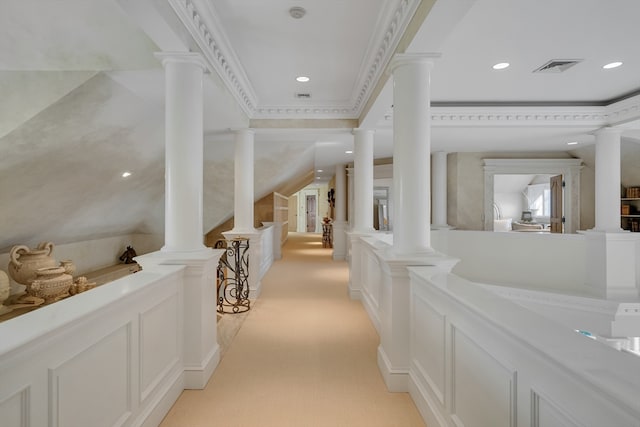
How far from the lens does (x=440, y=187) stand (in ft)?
26.7

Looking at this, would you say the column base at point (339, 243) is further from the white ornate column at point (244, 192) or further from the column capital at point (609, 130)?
the column capital at point (609, 130)

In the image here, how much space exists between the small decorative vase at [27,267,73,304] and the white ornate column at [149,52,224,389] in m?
3.62

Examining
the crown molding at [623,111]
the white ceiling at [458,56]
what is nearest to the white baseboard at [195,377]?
the white ceiling at [458,56]

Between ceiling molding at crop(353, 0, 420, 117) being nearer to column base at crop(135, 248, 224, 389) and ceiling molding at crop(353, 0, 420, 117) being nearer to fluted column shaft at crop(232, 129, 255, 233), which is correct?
fluted column shaft at crop(232, 129, 255, 233)

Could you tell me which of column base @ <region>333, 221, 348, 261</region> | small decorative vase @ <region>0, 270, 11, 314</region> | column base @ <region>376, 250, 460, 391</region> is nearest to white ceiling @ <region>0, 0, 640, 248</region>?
small decorative vase @ <region>0, 270, 11, 314</region>

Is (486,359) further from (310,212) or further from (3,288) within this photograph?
(310,212)

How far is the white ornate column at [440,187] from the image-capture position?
8086mm

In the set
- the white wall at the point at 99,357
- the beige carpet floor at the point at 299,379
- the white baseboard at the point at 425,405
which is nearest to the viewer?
the white wall at the point at 99,357

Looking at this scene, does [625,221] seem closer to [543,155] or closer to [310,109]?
[543,155]

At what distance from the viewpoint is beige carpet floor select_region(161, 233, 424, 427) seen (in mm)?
2236

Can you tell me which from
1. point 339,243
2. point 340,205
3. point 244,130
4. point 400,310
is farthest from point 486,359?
point 340,205

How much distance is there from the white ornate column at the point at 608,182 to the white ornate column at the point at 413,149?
168 inches

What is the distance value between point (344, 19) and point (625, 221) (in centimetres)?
785

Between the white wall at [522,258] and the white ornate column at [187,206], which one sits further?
the white wall at [522,258]
